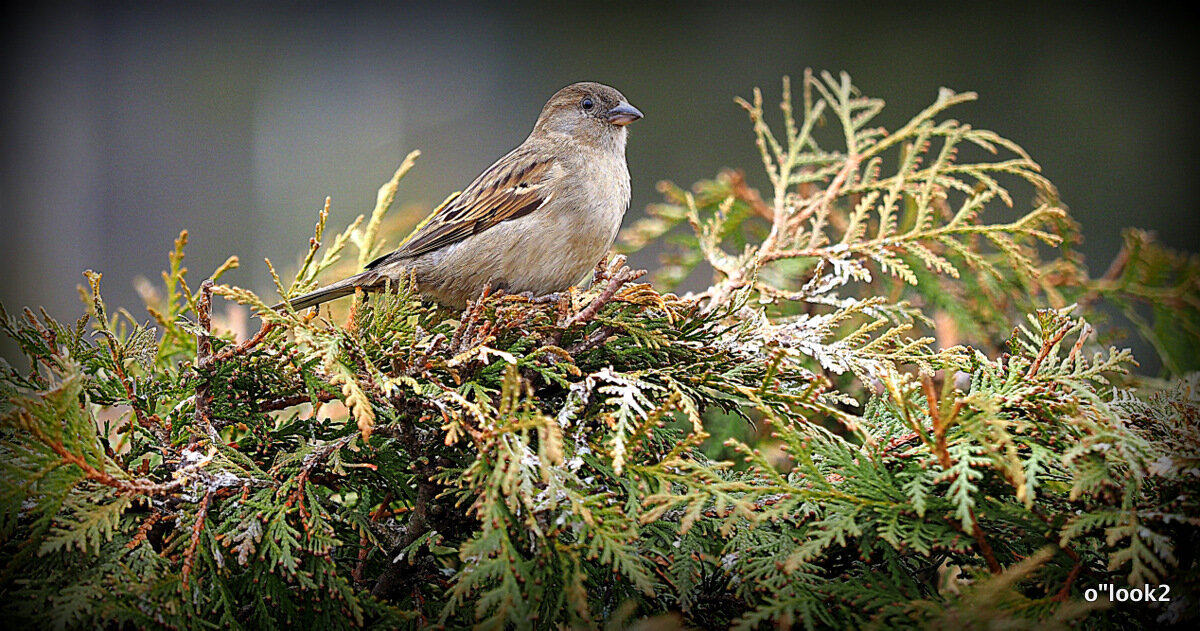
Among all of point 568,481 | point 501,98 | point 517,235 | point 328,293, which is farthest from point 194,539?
point 501,98

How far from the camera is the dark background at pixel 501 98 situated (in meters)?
5.06

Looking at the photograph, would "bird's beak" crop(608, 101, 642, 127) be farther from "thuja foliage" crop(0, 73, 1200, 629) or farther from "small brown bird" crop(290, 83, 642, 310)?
"thuja foliage" crop(0, 73, 1200, 629)

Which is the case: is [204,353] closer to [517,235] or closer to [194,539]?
[194,539]

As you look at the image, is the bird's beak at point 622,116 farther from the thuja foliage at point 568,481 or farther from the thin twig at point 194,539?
the thin twig at point 194,539

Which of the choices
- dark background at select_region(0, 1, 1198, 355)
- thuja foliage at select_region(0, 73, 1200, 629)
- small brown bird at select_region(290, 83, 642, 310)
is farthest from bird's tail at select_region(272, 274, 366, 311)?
dark background at select_region(0, 1, 1198, 355)

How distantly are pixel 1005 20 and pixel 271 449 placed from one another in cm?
723

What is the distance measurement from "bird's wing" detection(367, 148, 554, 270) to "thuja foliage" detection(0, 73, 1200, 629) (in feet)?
1.38

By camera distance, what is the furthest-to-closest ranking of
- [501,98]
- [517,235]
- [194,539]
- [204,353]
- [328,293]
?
[501,98]
[517,235]
[328,293]
[204,353]
[194,539]

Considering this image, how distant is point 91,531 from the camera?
0.82 meters

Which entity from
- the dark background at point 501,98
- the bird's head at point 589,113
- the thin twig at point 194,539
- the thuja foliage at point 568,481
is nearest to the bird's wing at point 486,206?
the bird's head at point 589,113

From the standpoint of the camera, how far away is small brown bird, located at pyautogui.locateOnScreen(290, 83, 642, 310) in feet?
4.91

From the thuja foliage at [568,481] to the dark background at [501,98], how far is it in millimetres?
3748

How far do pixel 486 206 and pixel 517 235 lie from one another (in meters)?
0.13

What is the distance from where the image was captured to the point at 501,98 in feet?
22.6
